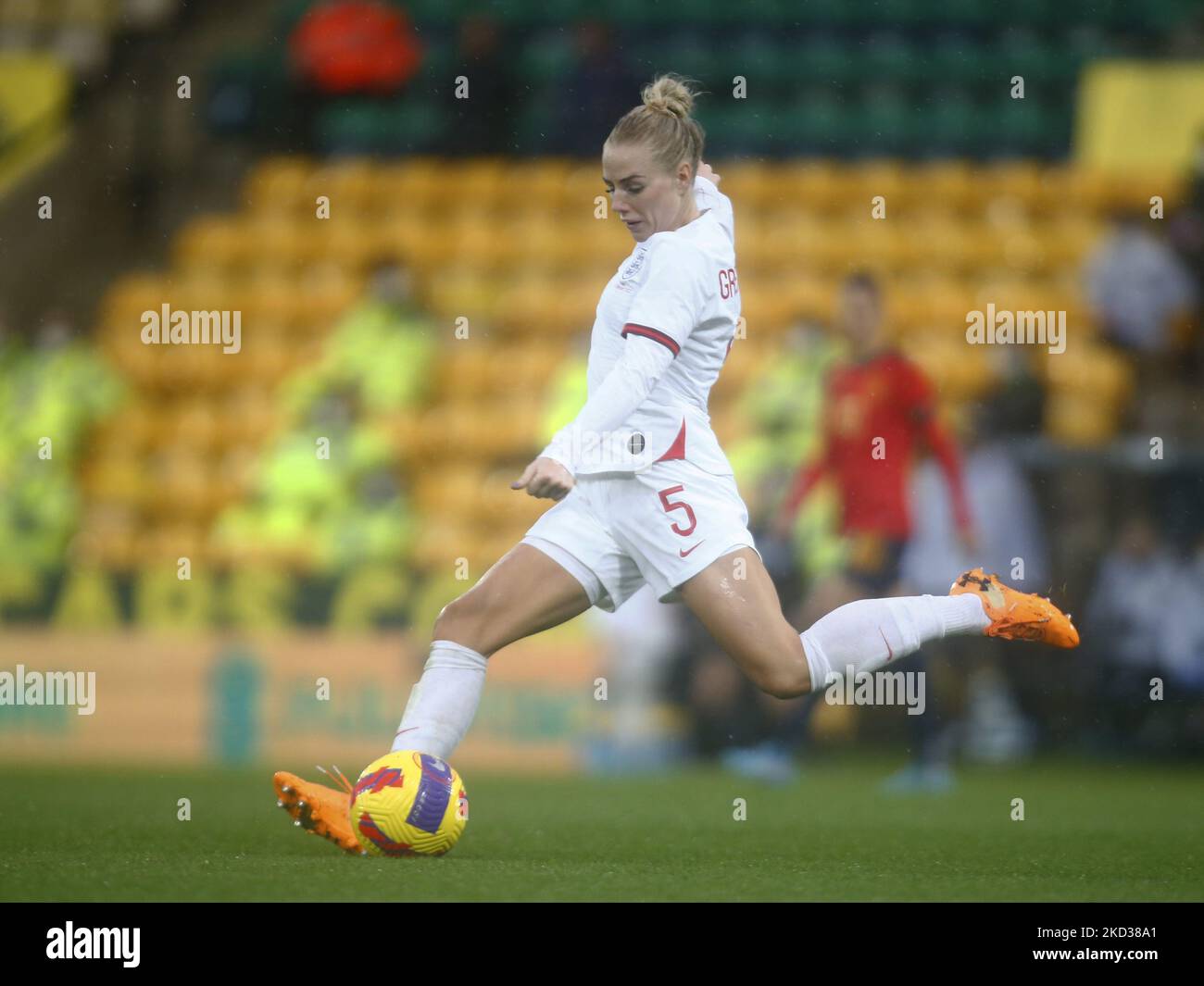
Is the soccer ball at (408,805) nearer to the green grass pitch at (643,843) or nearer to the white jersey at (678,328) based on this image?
the green grass pitch at (643,843)

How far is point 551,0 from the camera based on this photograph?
1343 centimetres

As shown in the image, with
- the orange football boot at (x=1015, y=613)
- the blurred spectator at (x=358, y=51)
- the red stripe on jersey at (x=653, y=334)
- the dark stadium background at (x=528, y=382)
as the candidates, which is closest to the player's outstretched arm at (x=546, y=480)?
the red stripe on jersey at (x=653, y=334)

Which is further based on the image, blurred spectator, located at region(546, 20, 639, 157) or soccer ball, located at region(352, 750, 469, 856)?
blurred spectator, located at region(546, 20, 639, 157)

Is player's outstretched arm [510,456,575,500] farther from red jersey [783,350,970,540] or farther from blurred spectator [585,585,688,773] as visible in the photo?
blurred spectator [585,585,688,773]

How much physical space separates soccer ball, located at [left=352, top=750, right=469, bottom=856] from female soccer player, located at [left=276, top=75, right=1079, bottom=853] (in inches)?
5.2

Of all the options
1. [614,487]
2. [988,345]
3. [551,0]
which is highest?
[551,0]

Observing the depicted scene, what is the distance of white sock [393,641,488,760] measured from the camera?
4.88m

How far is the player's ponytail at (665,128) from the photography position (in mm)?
4766

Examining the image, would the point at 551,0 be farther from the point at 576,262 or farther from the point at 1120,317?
the point at 1120,317

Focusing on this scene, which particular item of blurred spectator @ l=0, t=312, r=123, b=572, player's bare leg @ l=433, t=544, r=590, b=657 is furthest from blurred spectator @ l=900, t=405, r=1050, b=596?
blurred spectator @ l=0, t=312, r=123, b=572

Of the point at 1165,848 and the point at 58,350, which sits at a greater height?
the point at 58,350

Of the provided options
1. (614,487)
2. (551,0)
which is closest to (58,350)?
(551,0)

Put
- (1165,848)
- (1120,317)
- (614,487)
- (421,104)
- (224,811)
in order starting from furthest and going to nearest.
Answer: (421,104) → (1120,317) → (224,811) → (1165,848) → (614,487)

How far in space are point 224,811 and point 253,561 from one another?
342 centimetres
